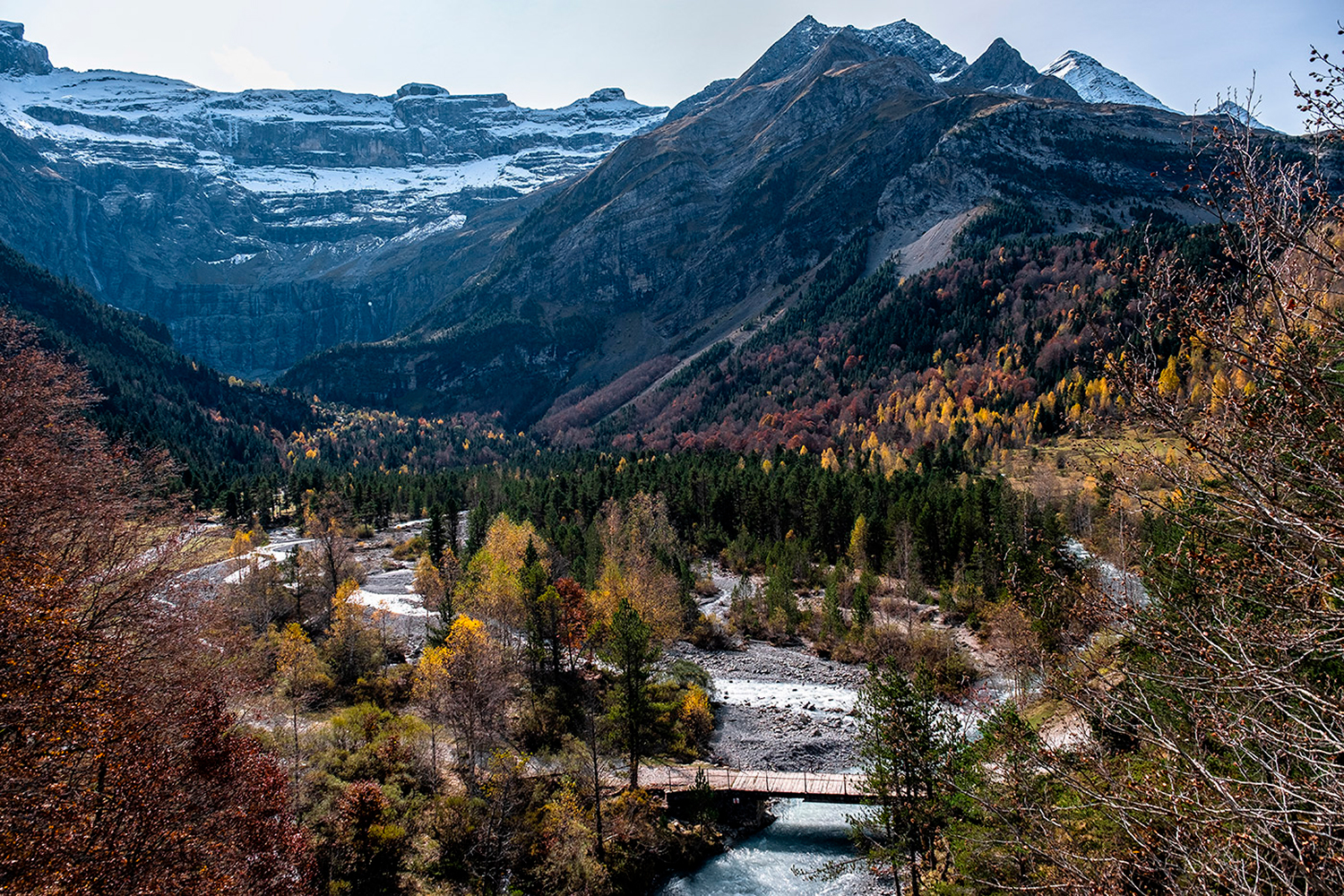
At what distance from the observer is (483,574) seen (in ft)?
167

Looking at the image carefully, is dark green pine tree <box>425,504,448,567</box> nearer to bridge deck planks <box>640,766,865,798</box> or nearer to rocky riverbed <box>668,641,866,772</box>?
rocky riverbed <box>668,641,866,772</box>

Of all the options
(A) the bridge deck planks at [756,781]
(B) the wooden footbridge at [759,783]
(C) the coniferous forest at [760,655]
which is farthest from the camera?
(A) the bridge deck planks at [756,781]

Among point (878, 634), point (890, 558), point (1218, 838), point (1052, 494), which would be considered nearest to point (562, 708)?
point (878, 634)

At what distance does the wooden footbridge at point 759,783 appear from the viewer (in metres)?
35.2

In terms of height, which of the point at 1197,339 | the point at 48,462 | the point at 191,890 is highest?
the point at 1197,339

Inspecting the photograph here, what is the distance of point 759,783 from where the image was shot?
3597 cm

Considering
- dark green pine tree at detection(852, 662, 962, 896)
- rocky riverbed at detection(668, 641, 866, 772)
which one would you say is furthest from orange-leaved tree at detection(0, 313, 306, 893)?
rocky riverbed at detection(668, 641, 866, 772)

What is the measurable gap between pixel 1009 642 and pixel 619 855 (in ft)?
97.4

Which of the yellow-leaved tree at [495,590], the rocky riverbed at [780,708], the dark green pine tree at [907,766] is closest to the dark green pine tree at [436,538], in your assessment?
the yellow-leaved tree at [495,590]

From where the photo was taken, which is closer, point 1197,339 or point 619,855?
point 1197,339

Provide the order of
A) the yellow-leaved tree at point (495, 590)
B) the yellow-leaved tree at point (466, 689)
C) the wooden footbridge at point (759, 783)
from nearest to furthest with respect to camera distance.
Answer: the yellow-leaved tree at point (466, 689) → the wooden footbridge at point (759, 783) → the yellow-leaved tree at point (495, 590)

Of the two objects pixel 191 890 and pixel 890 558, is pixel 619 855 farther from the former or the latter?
pixel 890 558

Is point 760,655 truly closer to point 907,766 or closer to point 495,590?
point 495,590

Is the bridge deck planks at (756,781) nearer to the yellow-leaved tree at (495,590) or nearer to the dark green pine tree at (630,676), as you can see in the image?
the dark green pine tree at (630,676)
